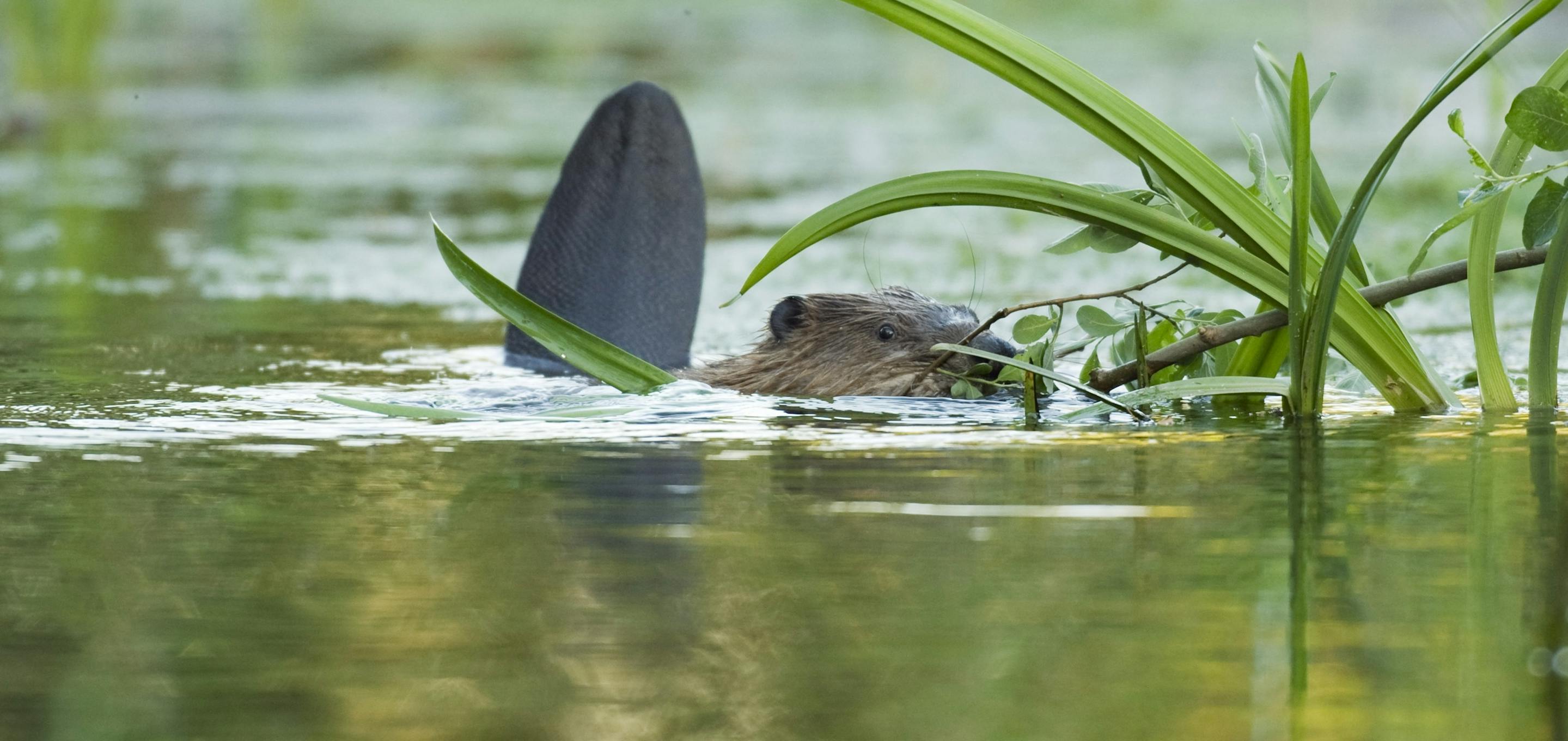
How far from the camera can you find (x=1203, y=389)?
307 cm

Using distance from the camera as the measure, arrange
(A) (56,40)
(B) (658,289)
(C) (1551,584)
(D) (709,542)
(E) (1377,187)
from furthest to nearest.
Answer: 1. (A) (56,40)
2. (B) (658,289)
3. (E) (1377,187)
4. (D) (709,542)
5. (C) (1551,584)

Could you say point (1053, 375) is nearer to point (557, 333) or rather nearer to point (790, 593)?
point (557, 333)

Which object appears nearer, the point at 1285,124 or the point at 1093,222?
the point at 1093,222

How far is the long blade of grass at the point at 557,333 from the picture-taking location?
3193 millimetres

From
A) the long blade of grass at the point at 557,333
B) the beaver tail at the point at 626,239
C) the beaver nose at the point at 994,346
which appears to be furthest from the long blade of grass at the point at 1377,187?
the beaver tail at the point at 626,239

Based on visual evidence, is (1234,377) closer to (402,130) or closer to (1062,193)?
(1062,193)

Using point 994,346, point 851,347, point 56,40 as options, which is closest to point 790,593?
point 994,346

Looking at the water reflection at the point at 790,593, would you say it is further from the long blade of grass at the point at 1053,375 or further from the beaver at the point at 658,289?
the beaver at the point at 658,289

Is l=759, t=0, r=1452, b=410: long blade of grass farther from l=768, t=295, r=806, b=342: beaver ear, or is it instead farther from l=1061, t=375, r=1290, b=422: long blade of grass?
l=768, t=295, r=806, b=342: beaver ear

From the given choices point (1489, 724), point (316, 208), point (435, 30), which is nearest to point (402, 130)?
point (316, 208)

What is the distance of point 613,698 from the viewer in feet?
5.15

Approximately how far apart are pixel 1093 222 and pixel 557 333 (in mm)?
912

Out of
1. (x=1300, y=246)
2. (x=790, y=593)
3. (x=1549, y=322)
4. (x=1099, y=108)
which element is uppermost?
(x=1099, y=108)

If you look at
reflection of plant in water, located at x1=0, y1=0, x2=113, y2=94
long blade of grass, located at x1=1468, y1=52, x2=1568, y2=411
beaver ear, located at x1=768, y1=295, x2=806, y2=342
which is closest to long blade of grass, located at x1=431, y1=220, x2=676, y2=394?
beaver ear, located at x1=768, y1=295, x2=806, y2=342
